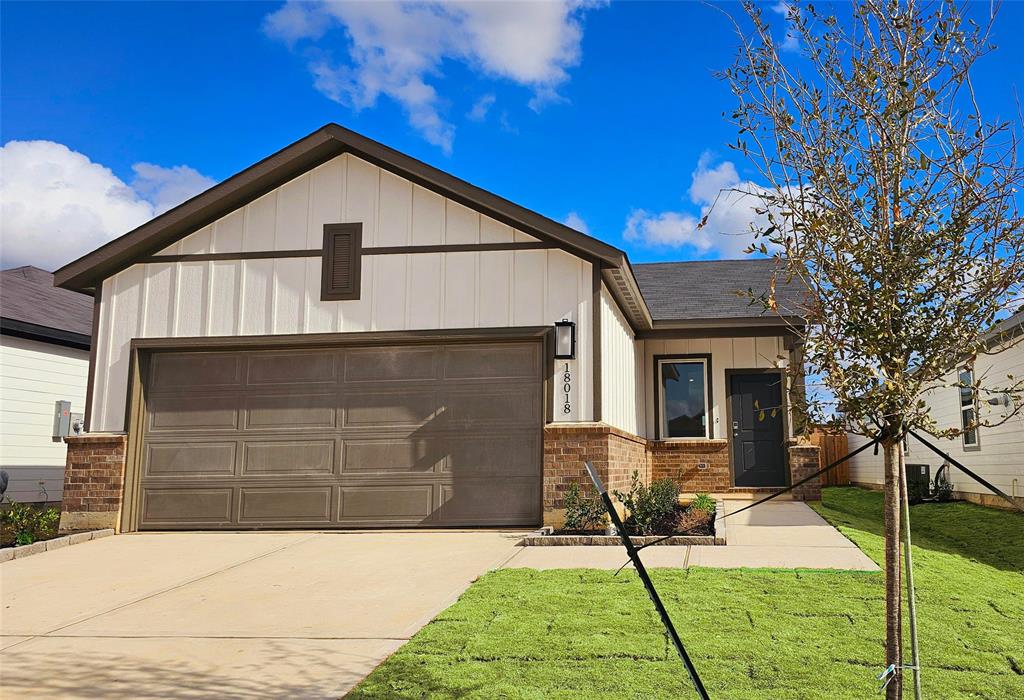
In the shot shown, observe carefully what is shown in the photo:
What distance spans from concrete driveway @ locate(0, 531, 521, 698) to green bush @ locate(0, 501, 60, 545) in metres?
0.77

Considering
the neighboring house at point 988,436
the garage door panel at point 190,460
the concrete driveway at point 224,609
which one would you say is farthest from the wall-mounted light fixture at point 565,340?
the neighboring house at point 988,436

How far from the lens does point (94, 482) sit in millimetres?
10867

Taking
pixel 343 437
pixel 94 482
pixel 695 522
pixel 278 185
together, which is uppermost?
pixel 278 185

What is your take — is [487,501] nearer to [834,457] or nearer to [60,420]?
[60,420]

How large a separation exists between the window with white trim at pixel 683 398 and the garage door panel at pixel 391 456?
18.2 ft

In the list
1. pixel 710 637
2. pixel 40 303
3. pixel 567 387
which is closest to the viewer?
pixel 710 637

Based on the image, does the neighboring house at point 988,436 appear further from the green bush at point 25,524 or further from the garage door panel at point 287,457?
the green bush at point 25,524

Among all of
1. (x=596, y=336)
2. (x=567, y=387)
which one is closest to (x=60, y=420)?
(x=567, y=387)

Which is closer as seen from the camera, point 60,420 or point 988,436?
point 988,436

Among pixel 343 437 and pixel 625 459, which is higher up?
pixel 343 437

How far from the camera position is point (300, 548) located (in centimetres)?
922

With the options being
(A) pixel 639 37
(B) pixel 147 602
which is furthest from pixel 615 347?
(B) pixel 147 602

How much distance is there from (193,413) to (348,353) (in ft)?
7.51

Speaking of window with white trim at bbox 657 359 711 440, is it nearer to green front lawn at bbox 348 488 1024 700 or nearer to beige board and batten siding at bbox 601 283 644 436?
beige board and batten siding at bbox 601 283 644 436
